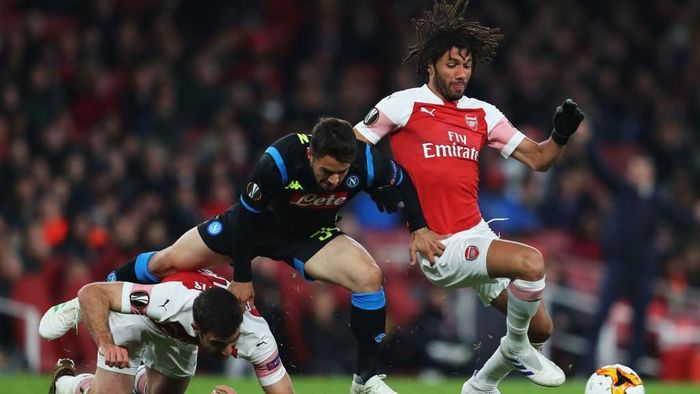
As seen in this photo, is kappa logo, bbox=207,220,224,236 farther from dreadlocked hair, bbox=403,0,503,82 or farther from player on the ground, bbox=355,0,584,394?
dreadlocked hair, bbox=403,0,503,82

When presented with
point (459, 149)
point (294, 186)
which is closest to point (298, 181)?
point (294, 186)

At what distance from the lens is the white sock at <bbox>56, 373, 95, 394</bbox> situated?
303 inches

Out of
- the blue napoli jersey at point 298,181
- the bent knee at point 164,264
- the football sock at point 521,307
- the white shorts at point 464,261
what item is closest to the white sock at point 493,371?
the football sock at point 521,307

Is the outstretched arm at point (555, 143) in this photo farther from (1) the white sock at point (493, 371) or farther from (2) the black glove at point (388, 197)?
(1) the white sock at point (493, 371)

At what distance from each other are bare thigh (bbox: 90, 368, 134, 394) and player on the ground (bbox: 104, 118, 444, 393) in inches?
32.0

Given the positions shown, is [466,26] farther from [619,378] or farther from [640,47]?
[640,47]

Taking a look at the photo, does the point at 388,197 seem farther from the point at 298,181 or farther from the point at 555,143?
the point at 555,143

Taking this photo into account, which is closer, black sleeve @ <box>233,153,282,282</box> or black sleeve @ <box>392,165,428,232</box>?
black sleeve @ <box>233,153,282,282</box>

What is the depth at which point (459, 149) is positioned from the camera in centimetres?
805

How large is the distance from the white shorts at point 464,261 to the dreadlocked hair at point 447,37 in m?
1.07

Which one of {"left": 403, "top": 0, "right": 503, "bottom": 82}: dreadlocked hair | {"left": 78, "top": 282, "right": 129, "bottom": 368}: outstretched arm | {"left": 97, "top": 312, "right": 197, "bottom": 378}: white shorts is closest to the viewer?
{"left": 78, "top": 282, "right": 129, "bottom": 368}: outstretched arm

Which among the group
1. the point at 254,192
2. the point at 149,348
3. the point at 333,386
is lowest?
the point at 333,386

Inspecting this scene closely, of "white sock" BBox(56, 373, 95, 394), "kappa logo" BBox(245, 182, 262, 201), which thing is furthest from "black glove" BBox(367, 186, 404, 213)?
"white sock" BBox(56, 373, 95, 394)

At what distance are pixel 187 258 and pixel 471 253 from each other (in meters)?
1.72
